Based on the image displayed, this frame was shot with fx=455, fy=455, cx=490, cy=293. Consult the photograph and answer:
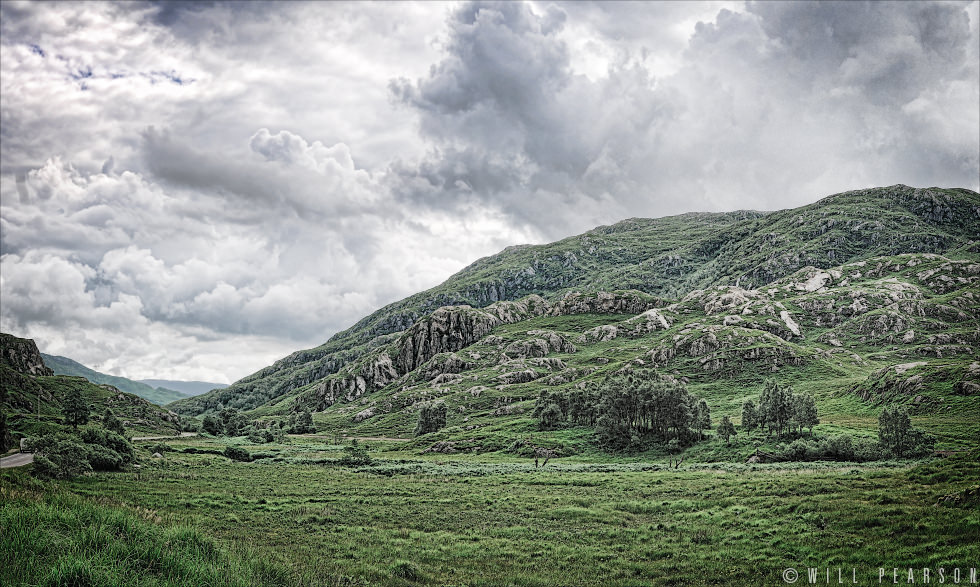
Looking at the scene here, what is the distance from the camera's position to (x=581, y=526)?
36875mm

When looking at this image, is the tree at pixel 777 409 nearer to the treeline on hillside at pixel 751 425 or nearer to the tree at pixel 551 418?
the treeline on hillside at pixel 751 425

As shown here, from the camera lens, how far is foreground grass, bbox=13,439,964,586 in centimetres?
2420

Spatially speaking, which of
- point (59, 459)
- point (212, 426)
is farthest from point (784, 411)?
point (212, 426)

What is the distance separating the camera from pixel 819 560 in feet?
80.1

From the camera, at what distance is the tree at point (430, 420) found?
551ft

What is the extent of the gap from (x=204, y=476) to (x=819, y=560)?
69.7m

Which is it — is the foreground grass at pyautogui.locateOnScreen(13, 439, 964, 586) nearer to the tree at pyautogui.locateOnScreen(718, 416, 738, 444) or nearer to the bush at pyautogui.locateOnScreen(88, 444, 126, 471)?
the bush at pyautogui.locateOnScreen(88, 444, 126, 471)

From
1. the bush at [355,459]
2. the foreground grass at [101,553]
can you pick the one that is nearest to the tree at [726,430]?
the bush at [355,459]

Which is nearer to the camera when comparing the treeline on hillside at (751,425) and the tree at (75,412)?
the treeline on hillside at (751,425)

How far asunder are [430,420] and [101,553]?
158435 mm

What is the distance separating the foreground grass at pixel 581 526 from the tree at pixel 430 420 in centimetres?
11214

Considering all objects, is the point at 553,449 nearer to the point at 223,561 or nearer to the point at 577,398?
the point at 577,398

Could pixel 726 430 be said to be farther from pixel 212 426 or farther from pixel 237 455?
pixel 212 426

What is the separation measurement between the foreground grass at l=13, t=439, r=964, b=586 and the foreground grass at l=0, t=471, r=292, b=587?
1.54ft
